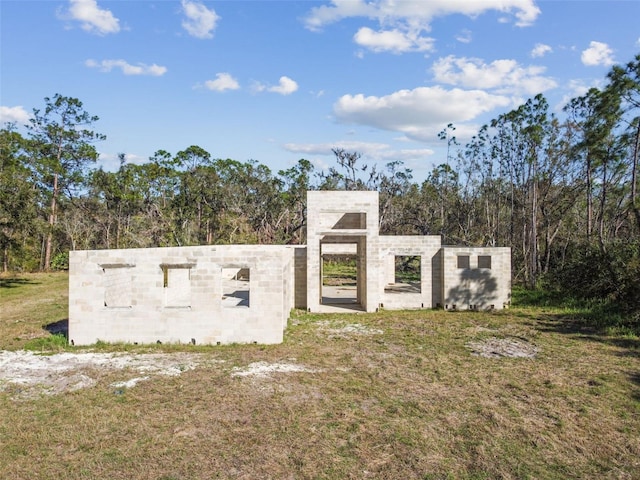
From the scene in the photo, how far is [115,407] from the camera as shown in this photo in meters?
7.50

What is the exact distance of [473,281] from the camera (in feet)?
55.8

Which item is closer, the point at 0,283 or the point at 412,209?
the point at 0,283

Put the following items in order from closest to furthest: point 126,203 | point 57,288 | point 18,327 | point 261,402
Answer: point 261,402 → point 18,327 → point 57,288 → point 126,203

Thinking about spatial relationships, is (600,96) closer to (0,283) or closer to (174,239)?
(174,239)

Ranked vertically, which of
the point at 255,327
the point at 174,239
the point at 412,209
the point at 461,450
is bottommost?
the point at 461,450

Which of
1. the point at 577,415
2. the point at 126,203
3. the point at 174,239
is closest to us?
the point at 577,415

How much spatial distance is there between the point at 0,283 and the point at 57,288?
4.65 metres

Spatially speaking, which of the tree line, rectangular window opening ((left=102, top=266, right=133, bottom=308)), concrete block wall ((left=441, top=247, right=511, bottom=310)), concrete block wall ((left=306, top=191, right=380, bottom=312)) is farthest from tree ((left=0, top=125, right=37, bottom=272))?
concrete block wall ((left=441, top=247, right=511, bottom=310))

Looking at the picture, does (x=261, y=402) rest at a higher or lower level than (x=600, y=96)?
lower

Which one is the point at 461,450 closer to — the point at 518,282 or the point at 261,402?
the point at 261,402

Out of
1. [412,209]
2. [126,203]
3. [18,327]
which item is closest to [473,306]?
[18,327]

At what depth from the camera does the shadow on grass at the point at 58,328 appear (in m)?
12.7

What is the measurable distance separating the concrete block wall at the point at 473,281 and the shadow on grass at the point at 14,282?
22672 millimetres

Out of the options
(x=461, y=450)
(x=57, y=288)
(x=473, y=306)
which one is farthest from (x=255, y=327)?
(x=57, y=288)
